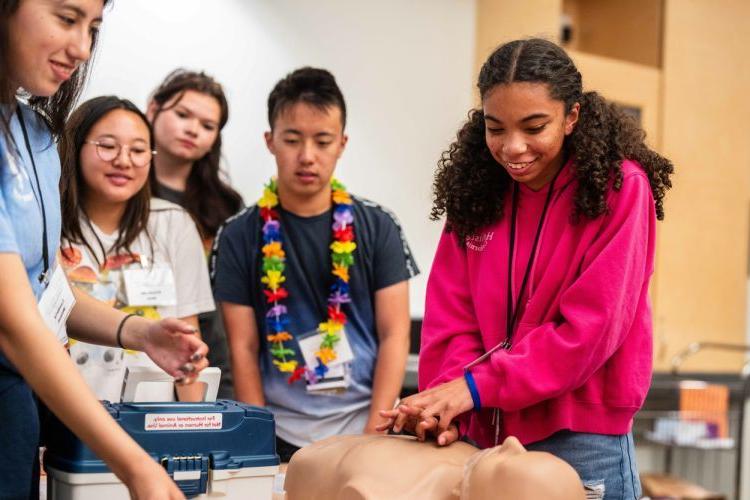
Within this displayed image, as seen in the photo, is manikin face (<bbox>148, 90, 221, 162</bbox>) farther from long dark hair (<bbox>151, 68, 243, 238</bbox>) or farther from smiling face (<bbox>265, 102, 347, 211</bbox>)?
smiling face (<bbox>265, 102, 347, 211</bbox>)

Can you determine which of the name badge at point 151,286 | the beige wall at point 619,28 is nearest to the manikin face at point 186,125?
the name badge at point 151,286

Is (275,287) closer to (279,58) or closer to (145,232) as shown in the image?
(145,232)

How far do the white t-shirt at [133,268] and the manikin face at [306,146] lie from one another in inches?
12.4

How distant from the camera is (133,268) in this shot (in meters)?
2.15

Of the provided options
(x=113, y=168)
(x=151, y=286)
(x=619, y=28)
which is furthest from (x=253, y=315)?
(x=619, y=28)

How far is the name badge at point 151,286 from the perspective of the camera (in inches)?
83.4

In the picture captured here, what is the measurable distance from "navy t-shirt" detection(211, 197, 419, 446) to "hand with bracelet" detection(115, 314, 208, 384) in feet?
2.88

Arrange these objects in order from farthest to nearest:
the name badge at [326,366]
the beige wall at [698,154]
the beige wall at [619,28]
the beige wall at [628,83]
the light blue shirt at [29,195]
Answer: the beige wall at [619,28] → the beige wall at [698,154] → the beige wall at [628,83] → the name badge at [326,366] → the light blue shirt at [29,195]

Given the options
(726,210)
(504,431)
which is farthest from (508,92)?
(726,210)

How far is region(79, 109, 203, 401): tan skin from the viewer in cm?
214

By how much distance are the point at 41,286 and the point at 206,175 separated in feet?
5.54

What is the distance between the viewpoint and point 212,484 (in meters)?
1.26

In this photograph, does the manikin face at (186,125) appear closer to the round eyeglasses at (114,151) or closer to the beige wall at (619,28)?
the round eyeglasses at (114,151)

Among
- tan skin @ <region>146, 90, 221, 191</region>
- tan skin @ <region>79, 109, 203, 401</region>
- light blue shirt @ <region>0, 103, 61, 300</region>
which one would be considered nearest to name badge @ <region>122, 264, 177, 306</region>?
tan skin @ <region>79, 109, 203, 401</region>
